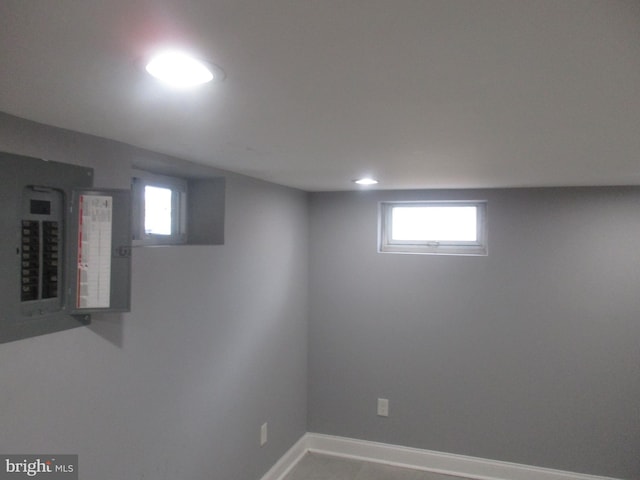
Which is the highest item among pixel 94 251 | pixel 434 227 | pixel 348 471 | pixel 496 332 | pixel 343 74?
pixel 343 74

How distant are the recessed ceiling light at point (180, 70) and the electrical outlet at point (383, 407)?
294 centimetres

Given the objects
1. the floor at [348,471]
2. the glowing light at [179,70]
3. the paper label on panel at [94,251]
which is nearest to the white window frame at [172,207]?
the paper label on panel at [94,251]

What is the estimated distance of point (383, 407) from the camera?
336 cm

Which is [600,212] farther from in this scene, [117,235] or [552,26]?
[117,235]

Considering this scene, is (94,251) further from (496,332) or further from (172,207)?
(496,332)

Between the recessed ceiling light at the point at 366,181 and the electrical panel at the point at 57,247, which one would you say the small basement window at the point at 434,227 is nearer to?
the recessed ceiling light at the point at 366,181

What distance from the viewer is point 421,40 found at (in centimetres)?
75

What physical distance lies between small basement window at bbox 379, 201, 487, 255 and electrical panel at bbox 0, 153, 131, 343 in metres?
2.23

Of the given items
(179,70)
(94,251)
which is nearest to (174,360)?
(94,251)

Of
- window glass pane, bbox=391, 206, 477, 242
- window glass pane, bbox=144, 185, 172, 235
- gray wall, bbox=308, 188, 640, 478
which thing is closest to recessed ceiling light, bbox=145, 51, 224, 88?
→ window glass pane, bbox=144, 185, 172, 235

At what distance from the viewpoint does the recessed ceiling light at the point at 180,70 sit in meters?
0.85

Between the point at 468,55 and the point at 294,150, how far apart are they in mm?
1029

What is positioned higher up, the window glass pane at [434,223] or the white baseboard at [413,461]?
the window glass pane at [434,223]

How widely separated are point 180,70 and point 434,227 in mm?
2747
